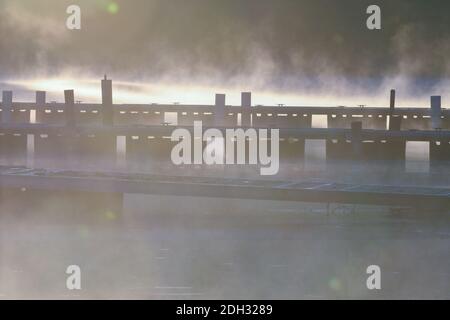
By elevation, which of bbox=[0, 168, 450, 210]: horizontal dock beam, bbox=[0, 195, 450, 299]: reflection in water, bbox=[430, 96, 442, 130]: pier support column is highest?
bbox=[430, 96, 442, 130]: pier support column

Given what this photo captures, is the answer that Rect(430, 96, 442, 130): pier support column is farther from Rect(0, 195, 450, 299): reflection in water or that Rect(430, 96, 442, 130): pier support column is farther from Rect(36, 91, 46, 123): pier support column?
Rect(0, 195, 450, 299): reflection in water

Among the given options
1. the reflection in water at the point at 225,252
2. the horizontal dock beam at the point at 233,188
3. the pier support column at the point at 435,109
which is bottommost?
the reflection in water at the point at 225,252

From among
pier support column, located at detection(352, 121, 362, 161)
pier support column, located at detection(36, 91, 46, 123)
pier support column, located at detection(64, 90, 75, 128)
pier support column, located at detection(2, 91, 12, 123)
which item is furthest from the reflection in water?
pier support column, located at detection(36, 91, 46, 123)

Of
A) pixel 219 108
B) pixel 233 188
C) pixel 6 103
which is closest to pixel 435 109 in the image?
pixel 219 108

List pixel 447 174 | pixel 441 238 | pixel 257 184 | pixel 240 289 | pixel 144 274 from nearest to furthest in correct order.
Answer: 1. pixel 240 289
2. pixel 144 274
3. pixel 441 238
4. pixel 257 184
5. pixel 447 174

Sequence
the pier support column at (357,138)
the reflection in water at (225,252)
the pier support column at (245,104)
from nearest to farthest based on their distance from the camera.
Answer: the reflection in water at (225,252), the pier support column at (357,138), the pier support column at (245,104)

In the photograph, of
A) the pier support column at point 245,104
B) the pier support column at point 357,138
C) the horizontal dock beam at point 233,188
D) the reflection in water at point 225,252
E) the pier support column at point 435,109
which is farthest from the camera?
the pier support column at point 435,109

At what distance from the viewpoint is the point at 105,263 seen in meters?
26.5

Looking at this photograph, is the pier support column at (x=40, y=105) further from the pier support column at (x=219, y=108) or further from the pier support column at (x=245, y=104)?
the pier support column at (x=219, y=108)

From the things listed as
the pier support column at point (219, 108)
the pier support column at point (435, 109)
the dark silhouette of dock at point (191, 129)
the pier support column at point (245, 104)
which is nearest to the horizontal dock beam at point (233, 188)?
the dark silhouette of dock at point (191, 129)

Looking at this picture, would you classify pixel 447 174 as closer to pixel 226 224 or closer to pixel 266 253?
pixel 226 224

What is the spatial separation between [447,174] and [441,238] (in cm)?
4090

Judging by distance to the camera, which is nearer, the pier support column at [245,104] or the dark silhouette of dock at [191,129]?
the dark silhouette of dock at [191,129]
